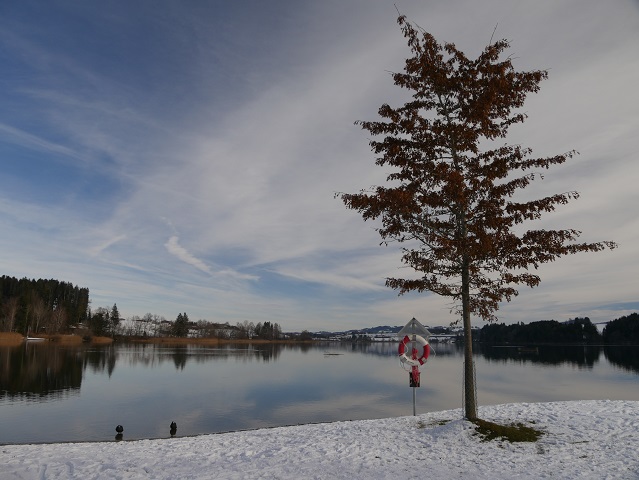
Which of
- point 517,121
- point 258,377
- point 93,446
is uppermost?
point 517,121

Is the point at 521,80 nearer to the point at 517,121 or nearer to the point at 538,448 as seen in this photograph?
the point at 517,121

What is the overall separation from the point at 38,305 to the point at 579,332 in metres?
191

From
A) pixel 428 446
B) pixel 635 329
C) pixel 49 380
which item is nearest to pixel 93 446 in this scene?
pixel 428 446

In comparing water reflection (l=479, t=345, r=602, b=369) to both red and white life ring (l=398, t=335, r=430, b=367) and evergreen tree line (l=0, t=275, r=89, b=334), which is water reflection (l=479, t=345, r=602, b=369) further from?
evergreen tree line (l=0, t=275, r=89, b=334)

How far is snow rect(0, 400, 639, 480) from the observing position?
8.39m

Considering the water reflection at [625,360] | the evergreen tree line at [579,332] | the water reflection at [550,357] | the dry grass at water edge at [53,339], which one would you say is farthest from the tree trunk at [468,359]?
the evergreen tree line at [579,332]

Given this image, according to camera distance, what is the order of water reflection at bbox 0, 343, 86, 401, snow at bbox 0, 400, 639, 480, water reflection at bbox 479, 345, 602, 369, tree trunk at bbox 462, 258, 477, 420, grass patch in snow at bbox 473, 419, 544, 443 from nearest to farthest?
snow at bbox 0, 400, 639, 480 → grass patch in snow at bbox 473, 419, 544, 443 → tree trunk at bbox 462, 258, 477, 420 → water reflection at bbox 0, 343, 86, 401 → water reflection at bbox 479, 345, 602, 369

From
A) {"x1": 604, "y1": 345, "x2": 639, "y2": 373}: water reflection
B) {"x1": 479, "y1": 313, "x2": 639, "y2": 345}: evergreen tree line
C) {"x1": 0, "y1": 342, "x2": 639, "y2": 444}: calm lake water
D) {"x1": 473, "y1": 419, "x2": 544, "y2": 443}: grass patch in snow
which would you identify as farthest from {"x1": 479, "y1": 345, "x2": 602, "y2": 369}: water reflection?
{"x1": 473, "y1": 419, "x2": 544, "y2": 443}: grass patch in snow

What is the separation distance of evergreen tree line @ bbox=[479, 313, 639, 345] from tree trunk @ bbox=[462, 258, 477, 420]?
179839 millimetres

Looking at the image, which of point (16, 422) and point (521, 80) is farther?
point (16, 422)

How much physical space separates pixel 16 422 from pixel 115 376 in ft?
80.6

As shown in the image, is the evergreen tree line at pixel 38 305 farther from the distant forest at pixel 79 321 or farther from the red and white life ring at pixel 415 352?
the red and white life ring at pixel 415 352

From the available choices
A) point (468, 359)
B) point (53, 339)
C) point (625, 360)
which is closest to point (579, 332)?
point (625, 360)

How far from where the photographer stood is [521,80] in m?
12.5
